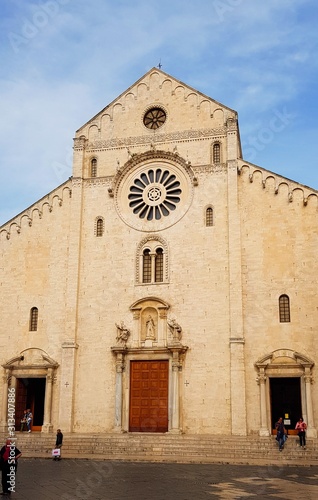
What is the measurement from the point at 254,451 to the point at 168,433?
15.8 ft

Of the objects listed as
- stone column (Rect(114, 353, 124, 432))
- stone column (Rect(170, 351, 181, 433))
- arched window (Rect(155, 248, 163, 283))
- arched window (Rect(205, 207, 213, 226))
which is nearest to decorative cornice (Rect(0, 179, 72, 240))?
arched window (Rect(155, 248, 163, 283))

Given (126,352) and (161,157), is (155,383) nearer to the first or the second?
(126,352)

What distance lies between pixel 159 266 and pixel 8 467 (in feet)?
57.1

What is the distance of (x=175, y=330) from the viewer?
Result: 29.0 meters

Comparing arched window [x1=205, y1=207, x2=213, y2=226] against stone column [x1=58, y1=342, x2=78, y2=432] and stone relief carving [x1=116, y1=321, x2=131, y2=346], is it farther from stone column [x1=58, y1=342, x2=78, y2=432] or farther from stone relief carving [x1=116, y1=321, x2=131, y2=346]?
stone column [x1=58, y1=342, x2=78, y2=432]

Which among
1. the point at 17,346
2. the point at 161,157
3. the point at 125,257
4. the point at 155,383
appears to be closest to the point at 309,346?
the point at 155,383

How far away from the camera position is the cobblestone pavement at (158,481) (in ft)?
46.3

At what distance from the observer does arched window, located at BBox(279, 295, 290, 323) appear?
27.9 metres

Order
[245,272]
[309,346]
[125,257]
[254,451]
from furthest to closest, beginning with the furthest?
1. [125,257]
2. [245,272]
3. [309,346]
4. [254,451]

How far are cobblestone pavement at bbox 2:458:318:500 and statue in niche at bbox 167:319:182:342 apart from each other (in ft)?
25.7

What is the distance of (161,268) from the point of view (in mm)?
30656

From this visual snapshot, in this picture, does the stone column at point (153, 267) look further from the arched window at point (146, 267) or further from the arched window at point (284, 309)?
the arched window at point (284, 309)

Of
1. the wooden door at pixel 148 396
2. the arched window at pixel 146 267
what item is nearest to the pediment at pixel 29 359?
the wooden door at pixel 148 396

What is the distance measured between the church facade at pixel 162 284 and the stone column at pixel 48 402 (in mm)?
52
